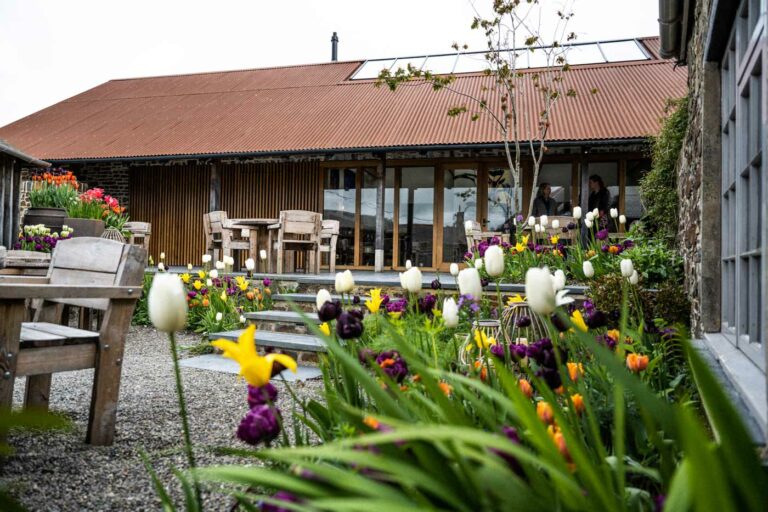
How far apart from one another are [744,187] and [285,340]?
12.7 feet

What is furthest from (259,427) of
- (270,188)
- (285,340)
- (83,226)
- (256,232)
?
Answer: (270,188)

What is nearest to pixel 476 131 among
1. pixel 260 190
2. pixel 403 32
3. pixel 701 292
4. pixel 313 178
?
pixel 313 178

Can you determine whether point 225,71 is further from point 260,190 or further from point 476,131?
point 476,131

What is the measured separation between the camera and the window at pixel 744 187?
2.00m

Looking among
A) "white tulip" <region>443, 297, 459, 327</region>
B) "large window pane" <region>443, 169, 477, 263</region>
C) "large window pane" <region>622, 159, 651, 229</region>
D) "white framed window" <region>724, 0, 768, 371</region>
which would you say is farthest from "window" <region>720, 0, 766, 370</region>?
"large window pane" <region>443, 169, 477, 263</region>

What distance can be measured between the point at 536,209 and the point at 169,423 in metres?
6.87

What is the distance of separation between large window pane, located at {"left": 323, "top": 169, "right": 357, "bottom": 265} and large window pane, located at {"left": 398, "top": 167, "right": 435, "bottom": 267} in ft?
3.70

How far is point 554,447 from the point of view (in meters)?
0.78

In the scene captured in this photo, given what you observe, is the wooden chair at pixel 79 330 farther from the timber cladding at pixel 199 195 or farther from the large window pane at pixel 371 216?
the timber cladding at pixel 199 195

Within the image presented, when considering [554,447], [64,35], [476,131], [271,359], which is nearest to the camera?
[554,447]

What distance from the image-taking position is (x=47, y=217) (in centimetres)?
840

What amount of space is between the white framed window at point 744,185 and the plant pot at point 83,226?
821cm

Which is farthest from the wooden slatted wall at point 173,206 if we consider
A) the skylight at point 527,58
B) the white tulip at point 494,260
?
the white tulip at point 494,260

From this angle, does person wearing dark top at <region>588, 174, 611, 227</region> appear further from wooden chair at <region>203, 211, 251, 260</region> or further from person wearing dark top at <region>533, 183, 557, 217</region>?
wooden chair at <region>203, 211, 251, 260</region>
